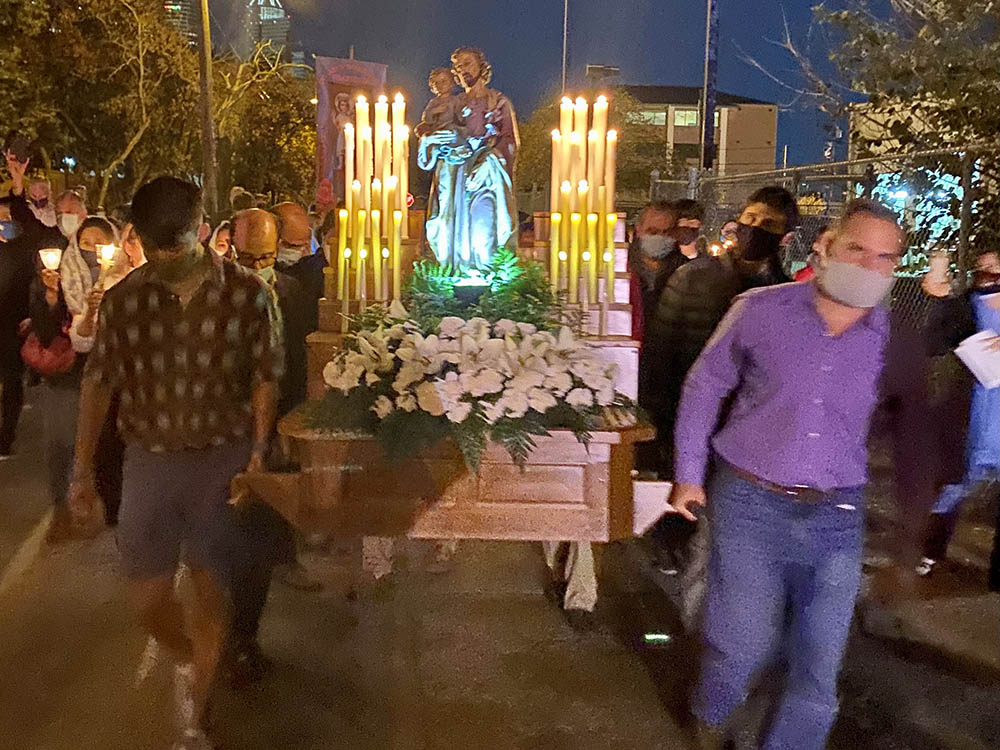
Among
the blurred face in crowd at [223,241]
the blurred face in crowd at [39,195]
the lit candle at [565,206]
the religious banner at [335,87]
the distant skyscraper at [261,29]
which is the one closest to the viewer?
the lit candle at [565,206]

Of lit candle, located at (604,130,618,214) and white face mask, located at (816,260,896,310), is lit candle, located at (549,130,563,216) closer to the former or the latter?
lit candle, located at (604,130,618,214)

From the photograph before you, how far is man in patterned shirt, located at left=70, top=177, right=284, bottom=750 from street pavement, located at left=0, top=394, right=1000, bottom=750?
57 cm

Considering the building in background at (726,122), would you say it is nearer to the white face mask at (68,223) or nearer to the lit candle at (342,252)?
the white face mask at (68,223)

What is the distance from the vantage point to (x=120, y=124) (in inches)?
1137

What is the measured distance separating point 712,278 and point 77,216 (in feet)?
15.8

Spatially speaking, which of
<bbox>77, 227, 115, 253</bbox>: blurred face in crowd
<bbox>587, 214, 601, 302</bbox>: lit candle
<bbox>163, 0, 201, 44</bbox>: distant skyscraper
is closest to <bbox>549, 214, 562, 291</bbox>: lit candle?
<bbox>587, 214, 601, 302</bbox>: lit candle

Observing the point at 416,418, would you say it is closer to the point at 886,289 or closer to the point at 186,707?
the point at 186,707

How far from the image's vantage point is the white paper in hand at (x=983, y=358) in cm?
432

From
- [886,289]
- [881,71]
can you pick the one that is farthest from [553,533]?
[881,71]

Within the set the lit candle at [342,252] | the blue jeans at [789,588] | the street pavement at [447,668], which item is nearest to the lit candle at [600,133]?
the lit candle at [342,252]

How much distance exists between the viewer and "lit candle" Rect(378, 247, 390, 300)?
4.28 meters

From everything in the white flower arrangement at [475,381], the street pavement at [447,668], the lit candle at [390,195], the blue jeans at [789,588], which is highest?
the lit candle at [390,195]

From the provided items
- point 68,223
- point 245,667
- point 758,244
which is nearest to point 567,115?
point 758,244

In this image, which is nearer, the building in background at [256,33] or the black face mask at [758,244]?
the black face mask at [758,244]
